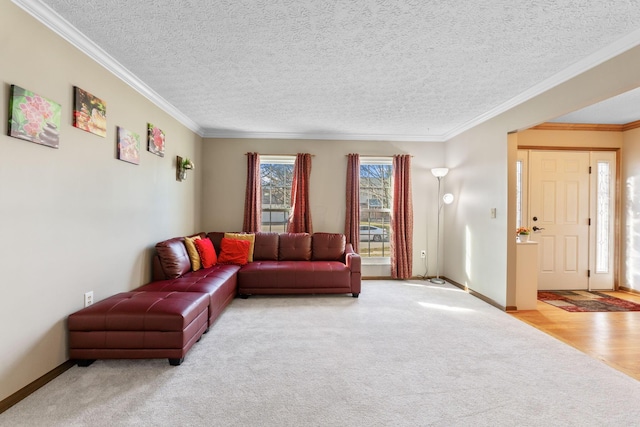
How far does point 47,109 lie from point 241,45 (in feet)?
4.96

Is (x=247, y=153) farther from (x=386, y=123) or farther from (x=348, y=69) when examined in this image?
(x=348, y=69)

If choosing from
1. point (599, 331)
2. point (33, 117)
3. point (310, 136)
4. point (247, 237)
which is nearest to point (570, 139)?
point (599, 331)

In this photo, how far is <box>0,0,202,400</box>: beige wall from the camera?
6.18ft

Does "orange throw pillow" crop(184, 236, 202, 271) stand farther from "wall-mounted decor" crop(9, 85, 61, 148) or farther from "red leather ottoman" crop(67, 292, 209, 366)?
"wall-mounted decor" crop(9, 85, 61, 148)

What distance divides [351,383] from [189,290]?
1901 mm

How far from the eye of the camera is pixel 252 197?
5.31m

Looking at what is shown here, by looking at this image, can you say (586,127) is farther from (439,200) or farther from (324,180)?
(324,180)

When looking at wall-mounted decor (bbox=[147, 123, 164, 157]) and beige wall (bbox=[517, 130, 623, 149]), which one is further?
beige wall (bbox=[517, 130, 623, 149])

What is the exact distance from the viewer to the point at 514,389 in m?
2.10

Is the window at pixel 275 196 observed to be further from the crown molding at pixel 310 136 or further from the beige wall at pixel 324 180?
the crown molding at pixel 310 136

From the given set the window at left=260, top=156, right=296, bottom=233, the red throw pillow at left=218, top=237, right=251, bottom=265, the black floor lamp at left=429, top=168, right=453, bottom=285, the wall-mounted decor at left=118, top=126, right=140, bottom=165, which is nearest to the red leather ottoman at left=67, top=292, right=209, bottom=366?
the wall-mounted decor at left=118, top=126, right=140, bottom=165

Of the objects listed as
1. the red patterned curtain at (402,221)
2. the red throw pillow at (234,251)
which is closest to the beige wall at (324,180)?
the red patterned curtain at (402,221)

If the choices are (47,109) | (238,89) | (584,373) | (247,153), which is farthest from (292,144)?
(584,373)

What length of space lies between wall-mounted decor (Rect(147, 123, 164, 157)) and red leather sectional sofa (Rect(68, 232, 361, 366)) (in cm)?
115
